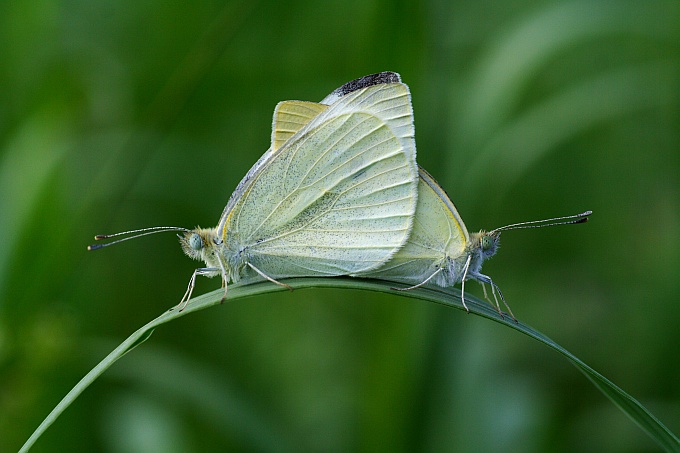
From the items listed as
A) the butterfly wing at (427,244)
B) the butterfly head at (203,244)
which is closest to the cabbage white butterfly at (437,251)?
the butterfly wing at (427,244)

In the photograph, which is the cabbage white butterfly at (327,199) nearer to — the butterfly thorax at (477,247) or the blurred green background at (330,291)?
the blurred green background at (330,291)

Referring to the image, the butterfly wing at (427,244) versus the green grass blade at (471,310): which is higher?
the butterfly wing at (427,244)

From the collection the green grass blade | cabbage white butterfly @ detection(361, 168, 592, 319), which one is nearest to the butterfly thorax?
cabbage white butterfly @ detection(361, 168, 592, 319)

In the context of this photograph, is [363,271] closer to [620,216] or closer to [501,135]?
[501,135]

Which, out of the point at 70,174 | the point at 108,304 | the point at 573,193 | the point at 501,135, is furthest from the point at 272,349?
the point at 573,193

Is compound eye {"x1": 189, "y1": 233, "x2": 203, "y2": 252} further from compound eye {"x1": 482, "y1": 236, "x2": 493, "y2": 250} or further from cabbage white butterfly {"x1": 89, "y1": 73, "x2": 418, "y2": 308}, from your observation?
compound eye {"x1": 482, "y1": 236, "x2": 493, "y2": 250}

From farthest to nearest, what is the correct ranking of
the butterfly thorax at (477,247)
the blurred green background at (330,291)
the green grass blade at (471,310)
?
the blurred green background at (330,291) → the butterfly thorax at (477,247) → the green grass blade at (471,310)
